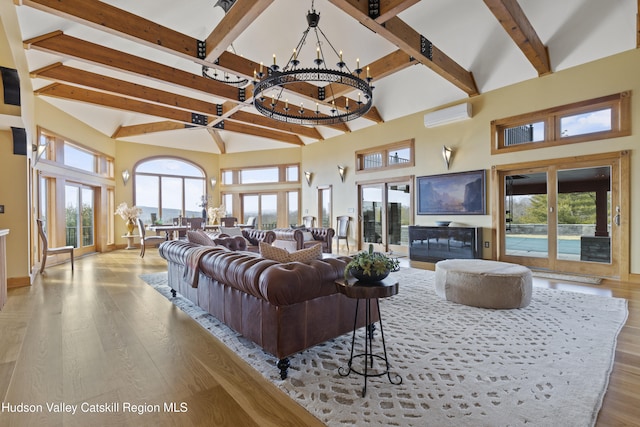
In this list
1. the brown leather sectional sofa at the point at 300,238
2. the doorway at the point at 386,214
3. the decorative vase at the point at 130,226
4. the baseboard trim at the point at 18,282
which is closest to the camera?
the baseboard trim at the point at 18,282

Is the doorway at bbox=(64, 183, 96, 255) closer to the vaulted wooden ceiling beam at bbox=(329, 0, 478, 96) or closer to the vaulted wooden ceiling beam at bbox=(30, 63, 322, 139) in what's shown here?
the vaulted wooden ceiling beam at bbox=(30, 63, 322, 139)

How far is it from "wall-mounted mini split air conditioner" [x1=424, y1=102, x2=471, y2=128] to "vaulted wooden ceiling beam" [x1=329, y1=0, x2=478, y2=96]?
34cm

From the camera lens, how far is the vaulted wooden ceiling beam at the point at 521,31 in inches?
154

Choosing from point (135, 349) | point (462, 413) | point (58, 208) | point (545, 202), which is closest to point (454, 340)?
point (462, 413)

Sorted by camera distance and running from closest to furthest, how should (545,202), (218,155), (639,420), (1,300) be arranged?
(639,420) → (1,300) → (545,202) → (218,155)

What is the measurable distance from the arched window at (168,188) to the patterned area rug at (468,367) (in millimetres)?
8125

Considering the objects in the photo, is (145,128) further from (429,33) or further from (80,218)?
(429,33)

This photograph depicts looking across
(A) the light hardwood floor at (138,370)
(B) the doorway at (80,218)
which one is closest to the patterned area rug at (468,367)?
(A) the light hardwood floor at (138,370)

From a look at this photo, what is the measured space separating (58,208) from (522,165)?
33.1ft

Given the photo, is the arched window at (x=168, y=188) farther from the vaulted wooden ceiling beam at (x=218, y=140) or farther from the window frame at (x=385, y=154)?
the window frame at (x=385, y=154)

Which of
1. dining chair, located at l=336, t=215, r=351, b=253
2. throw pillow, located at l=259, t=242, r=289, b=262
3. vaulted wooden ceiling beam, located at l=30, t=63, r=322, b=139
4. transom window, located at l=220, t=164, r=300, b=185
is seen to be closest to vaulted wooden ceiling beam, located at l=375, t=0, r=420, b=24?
throw pillow, located at l=259, t=242, r=289, b=262

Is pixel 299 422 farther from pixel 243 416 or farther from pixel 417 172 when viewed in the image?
pixel 417 172

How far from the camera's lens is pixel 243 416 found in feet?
5.57

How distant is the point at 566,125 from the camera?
5.29 m
